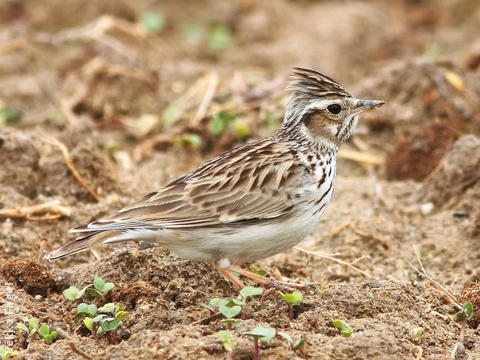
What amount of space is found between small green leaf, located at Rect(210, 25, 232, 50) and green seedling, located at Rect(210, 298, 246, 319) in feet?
25.3

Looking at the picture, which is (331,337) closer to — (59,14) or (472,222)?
(472,222)

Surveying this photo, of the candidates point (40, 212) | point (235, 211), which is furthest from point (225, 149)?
point (235, 211)

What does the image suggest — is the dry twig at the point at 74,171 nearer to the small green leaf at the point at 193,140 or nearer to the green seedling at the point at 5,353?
the small green leaf at the point at 193,140

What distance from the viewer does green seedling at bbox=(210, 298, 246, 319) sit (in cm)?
462

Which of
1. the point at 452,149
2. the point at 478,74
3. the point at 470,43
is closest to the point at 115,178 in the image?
the point at 452,149

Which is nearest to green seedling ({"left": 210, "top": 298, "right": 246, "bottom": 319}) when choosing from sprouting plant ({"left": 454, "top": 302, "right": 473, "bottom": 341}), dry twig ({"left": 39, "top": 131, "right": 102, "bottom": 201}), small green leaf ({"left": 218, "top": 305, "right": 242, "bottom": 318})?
small green leaf ({"left": 218, "top": 305, "right": 242, "bottom": 318})

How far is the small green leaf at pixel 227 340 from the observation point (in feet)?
14.4

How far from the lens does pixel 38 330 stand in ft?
16.5

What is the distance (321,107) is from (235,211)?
3.86 feet

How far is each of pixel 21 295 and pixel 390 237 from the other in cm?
313

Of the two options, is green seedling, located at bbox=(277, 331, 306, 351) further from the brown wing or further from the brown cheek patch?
the brown cheek patch

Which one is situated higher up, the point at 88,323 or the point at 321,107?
the point at 321,107

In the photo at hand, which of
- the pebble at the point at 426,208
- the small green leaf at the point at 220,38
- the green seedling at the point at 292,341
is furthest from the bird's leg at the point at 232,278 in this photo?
the small green leaf at the point at 220,38

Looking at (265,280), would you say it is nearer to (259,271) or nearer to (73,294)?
(259,271)
